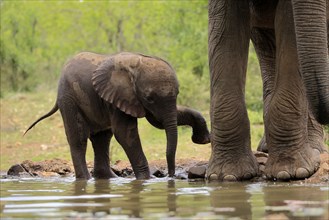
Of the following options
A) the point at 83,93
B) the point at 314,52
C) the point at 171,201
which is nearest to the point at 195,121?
the point at 83,93

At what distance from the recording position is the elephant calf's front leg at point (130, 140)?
25.1 ft

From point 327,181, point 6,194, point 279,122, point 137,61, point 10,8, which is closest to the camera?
point 6,194

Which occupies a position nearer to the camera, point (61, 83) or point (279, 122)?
point (279, 122)

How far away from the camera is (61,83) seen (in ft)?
26.8

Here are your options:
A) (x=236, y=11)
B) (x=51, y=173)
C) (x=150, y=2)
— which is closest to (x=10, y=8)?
(x=150, y=2)

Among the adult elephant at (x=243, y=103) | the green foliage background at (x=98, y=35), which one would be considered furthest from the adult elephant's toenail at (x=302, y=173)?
the green foliage background at (x=98, y=35)

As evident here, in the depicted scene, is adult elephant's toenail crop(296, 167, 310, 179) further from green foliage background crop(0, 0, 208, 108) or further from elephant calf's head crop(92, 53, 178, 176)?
green foliage background crop(0, 0, 208, 108)

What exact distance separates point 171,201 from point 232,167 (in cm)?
187

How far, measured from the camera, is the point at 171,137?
7.47 metres

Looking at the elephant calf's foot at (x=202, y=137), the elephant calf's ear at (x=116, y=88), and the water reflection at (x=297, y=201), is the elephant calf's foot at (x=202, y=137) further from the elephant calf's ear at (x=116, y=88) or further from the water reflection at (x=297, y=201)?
the water reflection at (x=297, y=201)

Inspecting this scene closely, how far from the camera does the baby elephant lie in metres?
7.56

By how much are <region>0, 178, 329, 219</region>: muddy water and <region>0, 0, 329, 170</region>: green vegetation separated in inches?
248

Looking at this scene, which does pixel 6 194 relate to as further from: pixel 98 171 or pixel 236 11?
pixel 98 171

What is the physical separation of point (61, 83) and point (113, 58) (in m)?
0.54
